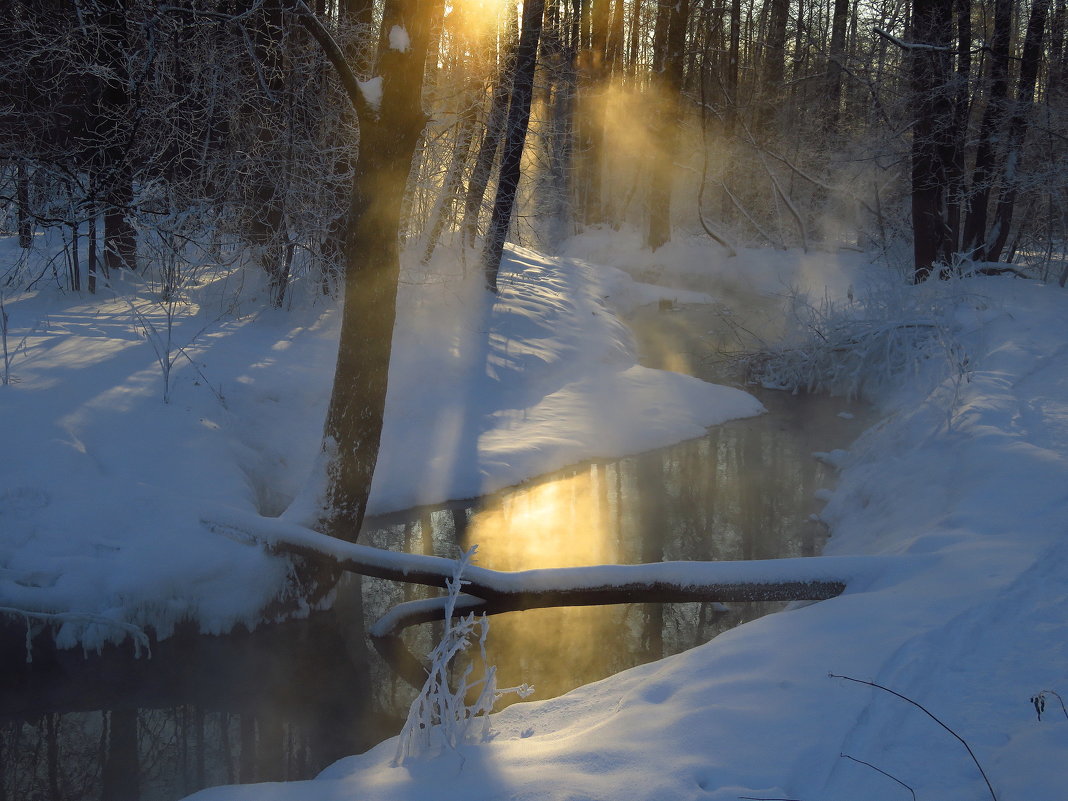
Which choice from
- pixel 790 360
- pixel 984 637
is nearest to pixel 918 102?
pixel 790 360

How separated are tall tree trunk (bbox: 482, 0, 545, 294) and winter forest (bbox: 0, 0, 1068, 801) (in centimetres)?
6

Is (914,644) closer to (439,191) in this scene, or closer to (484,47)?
(439,191)

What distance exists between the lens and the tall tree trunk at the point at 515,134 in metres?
13.0

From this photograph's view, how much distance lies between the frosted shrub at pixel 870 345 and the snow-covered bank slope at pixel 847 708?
5.48 m

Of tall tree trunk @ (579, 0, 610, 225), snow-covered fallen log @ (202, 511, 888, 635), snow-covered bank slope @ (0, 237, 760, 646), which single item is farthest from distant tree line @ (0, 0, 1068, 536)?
snow-covered fallen log @ (202, 511, 888, 635)

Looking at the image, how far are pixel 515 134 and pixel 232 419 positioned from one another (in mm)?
7503

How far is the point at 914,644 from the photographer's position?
12.2 ft

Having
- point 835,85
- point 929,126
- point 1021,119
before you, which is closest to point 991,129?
point 1021,119

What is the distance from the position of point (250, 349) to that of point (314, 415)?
59.8 inches

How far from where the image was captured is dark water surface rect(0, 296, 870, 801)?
471 centimetres

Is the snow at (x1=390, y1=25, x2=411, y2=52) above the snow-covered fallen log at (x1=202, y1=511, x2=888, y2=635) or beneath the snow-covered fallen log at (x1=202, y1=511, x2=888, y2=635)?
above

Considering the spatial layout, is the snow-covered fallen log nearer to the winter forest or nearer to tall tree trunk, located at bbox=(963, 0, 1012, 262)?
the winter forest

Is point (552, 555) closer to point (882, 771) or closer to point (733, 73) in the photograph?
point (882, 771)

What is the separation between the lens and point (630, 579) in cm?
514
